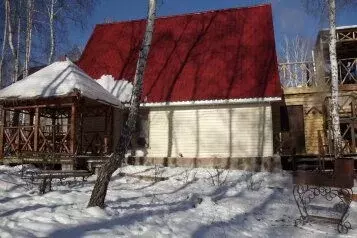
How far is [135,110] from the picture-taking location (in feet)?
24.5

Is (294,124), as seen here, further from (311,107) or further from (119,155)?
(119,155)

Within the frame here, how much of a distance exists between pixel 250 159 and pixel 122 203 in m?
7.79

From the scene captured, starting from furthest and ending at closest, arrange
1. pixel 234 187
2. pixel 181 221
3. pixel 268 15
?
pixel 268 15 → pixel 234 187 → pixel 181 221

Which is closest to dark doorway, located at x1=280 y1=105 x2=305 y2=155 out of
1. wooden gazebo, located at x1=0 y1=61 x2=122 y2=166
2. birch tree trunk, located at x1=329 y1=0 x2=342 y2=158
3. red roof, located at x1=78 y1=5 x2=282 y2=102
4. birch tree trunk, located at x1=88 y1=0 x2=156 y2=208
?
red roof, located at x1=78 y1=5 x2=282 y2=102

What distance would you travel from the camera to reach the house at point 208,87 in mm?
15281

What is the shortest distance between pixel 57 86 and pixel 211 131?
19.5ft

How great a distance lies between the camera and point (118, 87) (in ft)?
56.9

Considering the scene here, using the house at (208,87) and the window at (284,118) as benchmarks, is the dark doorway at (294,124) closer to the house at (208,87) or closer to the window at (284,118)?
the window at (284,118)

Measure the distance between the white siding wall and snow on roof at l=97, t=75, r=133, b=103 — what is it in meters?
1.22

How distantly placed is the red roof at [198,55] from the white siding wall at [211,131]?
63 cm

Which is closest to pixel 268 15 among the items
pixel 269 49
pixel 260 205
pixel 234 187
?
pixel 269 49

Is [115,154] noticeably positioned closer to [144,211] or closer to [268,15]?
[144,211]

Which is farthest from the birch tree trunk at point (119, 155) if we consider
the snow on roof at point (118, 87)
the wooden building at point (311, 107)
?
the wooden building at point (311, 107)

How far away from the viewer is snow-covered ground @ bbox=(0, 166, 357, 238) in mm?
5781
